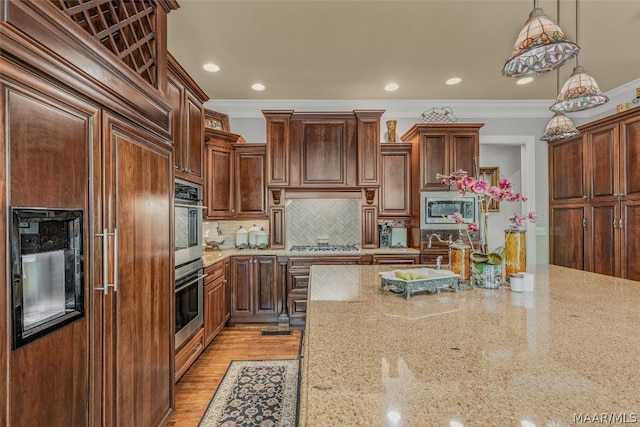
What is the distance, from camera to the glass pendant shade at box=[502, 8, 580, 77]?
137 cm

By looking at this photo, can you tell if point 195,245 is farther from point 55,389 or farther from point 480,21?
point 480,21

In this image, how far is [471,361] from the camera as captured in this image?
2.66ft

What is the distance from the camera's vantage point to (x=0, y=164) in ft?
2.78

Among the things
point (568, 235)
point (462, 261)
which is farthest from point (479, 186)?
point (568, 235)

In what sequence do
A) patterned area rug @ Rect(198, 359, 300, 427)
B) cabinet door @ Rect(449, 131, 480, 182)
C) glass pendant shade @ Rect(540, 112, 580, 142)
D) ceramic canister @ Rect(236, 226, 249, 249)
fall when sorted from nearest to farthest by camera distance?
patterned area rug @ Rect(198, 359, 300, 427), glass pendant shade @ Rect(540, 112, 580, 142), cabinet door @ Rect(449, 131, 480, 182), ceramic canister @ Rect(236, 226, 249, 249)

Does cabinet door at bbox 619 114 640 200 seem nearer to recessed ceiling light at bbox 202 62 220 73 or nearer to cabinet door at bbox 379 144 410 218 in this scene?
cabinet door at bbox 379 144 410 218

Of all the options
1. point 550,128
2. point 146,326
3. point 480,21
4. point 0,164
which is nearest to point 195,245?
point 146,326

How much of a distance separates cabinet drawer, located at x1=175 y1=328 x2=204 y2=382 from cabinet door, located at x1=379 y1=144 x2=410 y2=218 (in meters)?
2.58

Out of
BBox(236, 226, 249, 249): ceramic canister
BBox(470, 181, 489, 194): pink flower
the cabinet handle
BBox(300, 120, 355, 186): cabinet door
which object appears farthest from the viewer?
BBox(236, 226, 249, 249): ceramic canister

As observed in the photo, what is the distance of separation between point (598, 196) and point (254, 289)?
4.04 metres

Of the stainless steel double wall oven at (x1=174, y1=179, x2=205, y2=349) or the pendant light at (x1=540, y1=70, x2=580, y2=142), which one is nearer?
the stainless steel double wall oven at (x1=174, y1=179, x2=205, y2=349)

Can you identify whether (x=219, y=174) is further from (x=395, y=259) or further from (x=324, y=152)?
(x=395, y=259)

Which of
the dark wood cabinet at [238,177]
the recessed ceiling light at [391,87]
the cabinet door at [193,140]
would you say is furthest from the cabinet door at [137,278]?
the recessed ceiling light at [391,87]

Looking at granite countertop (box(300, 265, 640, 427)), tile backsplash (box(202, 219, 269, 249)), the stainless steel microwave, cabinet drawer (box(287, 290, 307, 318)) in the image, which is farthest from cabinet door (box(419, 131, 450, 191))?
granite countertop (box(300, 265, 640, 427))
